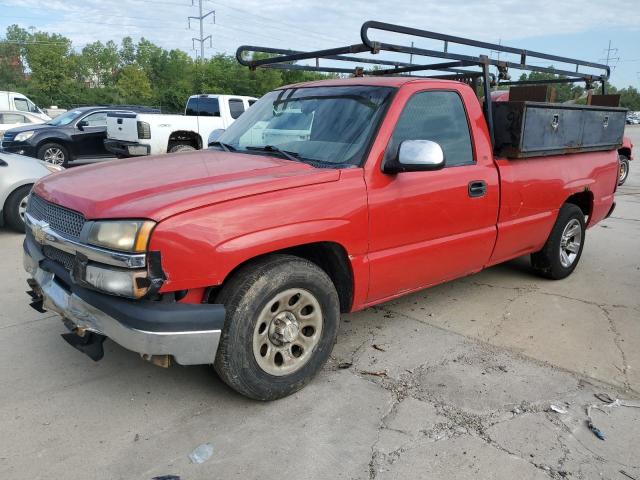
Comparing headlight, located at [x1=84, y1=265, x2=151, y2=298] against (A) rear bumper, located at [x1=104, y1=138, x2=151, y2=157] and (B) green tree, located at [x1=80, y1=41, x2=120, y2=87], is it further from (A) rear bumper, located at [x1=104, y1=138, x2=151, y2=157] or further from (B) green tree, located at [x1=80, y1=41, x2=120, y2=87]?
(B) green tree, located at [x1=80, y1=41, x2=120, y2=87]

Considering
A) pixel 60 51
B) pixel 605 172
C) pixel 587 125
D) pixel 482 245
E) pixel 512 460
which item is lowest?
pixel 512 460

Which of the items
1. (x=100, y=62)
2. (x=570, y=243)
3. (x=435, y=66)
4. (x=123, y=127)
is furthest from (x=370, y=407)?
(x=100, y=62)

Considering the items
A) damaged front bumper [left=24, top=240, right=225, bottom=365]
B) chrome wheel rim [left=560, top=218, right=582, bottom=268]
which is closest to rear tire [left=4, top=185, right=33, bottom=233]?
damaged front bumper [left=24, top=240, right=225, bottom=365]

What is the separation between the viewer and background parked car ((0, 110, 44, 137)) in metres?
16.4

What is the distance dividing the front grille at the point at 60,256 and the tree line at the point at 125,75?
99.7 ft

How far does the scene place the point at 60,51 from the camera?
55438 millimetres

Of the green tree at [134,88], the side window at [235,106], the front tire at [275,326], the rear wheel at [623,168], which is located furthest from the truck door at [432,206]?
the green tree at [134,88]

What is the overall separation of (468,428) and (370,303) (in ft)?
3.45

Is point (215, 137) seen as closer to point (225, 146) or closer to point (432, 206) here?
point (225, 146)

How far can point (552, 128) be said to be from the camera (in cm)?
Result: 466

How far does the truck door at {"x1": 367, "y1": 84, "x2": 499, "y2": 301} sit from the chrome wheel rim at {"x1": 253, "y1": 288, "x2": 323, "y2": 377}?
1.70ft

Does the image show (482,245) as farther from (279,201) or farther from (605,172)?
(605,172)

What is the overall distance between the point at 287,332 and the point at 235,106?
11.5 meters

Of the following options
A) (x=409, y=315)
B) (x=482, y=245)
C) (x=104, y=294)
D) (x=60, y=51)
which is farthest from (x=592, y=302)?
(x=60, y=51)
